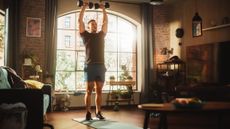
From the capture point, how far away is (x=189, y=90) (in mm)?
6652

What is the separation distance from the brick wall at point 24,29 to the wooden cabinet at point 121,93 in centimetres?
178

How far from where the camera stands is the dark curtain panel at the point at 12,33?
280 inches

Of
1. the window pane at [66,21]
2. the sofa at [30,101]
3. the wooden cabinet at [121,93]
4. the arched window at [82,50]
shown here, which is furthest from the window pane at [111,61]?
the sofa at [30,101]

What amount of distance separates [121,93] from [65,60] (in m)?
1.60

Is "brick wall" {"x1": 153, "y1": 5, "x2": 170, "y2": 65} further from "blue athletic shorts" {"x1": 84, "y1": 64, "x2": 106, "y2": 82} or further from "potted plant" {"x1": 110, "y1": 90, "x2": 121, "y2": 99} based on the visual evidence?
"blue athletic shorts" {"x1": 84, "y1": 64, "x2": 106, "y2": 82}

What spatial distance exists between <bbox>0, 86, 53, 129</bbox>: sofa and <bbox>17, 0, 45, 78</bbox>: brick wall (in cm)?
400

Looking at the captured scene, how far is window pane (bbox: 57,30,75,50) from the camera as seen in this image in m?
8.19

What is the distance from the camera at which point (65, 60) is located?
8.24m

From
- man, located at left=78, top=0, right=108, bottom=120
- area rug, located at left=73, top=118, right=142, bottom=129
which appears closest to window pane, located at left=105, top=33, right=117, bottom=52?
man, located at left=78, top=0, right=108, bottom=120

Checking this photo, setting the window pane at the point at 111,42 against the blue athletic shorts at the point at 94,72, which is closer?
the blue athletic shorts at the point at 94,72

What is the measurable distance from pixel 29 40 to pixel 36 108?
13.8 ft

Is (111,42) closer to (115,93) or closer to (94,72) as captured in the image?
(115,93)

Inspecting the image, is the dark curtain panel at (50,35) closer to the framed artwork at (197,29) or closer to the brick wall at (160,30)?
the brick wall at (160,30)

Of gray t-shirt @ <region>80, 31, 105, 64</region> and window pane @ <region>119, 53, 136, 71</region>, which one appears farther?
window pane @ <region>119, 53, 136, 71</region>
